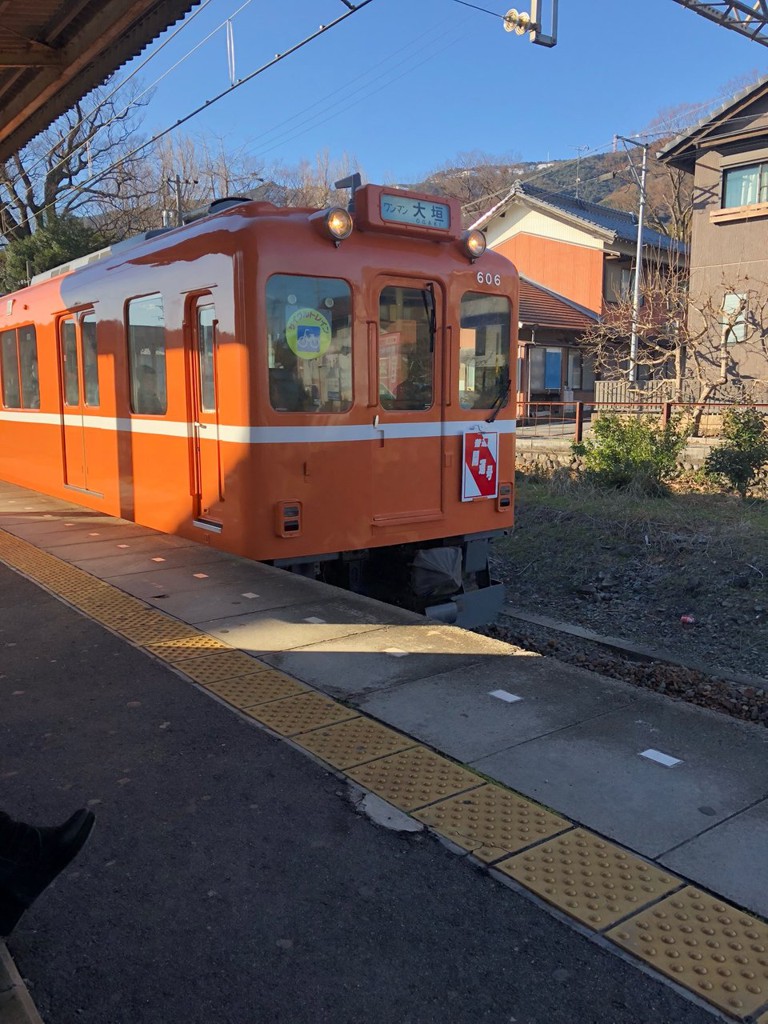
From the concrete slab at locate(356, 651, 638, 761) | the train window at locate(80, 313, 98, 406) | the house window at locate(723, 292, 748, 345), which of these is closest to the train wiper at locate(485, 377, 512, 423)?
the concrete slab at locate(356, 651, 638, 761)

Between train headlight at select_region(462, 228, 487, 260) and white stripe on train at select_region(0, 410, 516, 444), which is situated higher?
train headlight at select_region(462, 228, 487, 260)

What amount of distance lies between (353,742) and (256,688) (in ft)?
2.69

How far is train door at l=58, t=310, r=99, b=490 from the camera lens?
8.39 m

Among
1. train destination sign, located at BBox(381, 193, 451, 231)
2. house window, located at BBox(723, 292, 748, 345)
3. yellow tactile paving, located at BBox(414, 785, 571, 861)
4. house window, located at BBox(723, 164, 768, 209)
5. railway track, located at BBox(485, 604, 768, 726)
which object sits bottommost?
railway track, located at BBox(485, 604, 768, 726)

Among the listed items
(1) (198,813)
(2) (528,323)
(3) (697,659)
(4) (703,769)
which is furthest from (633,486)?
(2) (528,323)

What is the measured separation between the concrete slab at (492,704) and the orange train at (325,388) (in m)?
2.14

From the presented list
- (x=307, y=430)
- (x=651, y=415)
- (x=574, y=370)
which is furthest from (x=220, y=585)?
(x=574, y=370)

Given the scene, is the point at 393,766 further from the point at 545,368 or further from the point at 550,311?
the point at 550,311

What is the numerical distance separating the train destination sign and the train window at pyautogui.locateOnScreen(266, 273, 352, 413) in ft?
2.26

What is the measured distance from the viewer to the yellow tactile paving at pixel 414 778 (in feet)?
10.2

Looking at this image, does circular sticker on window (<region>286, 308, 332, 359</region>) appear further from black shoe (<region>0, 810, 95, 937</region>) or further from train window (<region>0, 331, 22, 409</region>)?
train window (<region>0, 331, 22, 409</region>)

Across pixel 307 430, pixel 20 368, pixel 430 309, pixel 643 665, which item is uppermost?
pixel 430 309

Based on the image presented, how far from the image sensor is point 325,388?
5980 mm

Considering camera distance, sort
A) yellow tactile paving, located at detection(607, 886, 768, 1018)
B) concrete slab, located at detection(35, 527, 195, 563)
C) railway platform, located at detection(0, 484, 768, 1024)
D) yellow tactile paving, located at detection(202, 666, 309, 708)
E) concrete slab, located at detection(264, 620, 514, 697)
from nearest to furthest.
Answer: yellow tactile paving, located at detection(607, 886, 768, 1018) → railway platform, located at detection(0, 484, 768, 1024) → yellow tactile paving, located at detection(202, 666, 309, 708) → concrete slab, located at detection(264, 620, 514, 697) → concrete slab, located at detection(35, 527, 195, 563)
